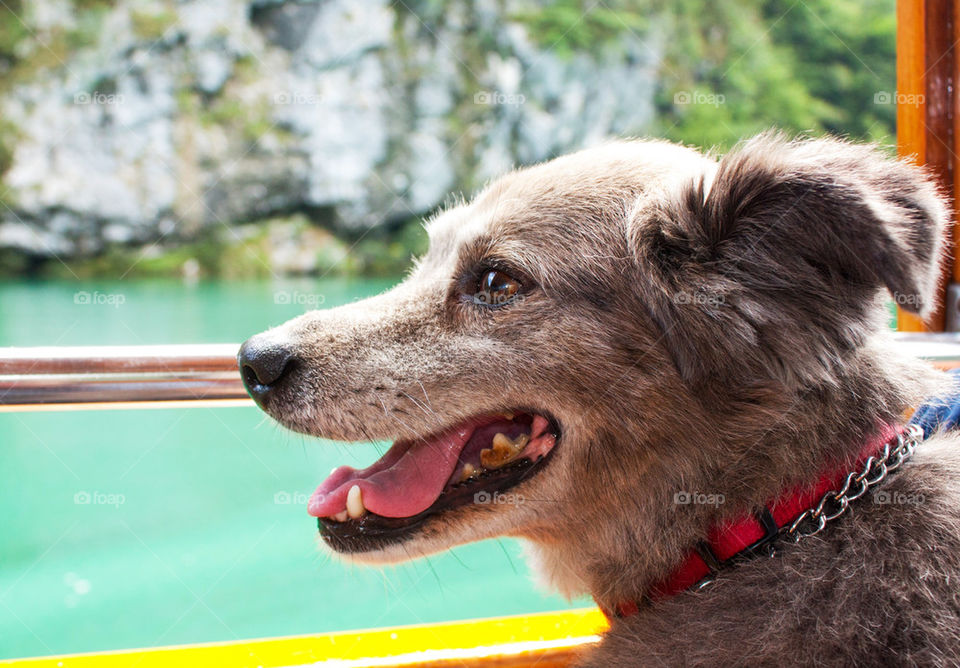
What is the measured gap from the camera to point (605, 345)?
142cm

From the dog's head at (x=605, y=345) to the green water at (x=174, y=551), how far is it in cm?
53

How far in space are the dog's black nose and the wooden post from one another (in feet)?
6.64

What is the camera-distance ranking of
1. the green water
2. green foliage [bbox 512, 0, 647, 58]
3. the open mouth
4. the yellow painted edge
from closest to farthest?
the open mouth, the yellow painted edge, the green water, green foliage [bbox 512, 0, 647, 58]

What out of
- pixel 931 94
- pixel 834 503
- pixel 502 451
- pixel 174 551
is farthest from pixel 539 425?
pixel 174 551

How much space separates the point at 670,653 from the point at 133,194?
24.7 meters

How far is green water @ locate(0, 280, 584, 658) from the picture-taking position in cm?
405

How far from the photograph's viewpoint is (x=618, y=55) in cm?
2719

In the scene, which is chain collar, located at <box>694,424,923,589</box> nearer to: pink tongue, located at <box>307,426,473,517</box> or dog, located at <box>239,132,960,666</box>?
dog, located at <box>239,132,960,666</box>

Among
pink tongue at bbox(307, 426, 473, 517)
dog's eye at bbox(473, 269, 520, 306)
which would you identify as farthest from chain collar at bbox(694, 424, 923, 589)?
dog's eye at bbox(473, 269, 520, 306)

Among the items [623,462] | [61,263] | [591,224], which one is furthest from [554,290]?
[61,263]

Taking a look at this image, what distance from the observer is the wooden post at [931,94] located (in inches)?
93.1

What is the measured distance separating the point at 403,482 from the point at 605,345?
0.49 meters

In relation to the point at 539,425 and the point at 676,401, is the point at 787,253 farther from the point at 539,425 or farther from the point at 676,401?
the point at 539,425

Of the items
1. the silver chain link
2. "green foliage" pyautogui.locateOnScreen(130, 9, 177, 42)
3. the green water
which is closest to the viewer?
the silver chain link
